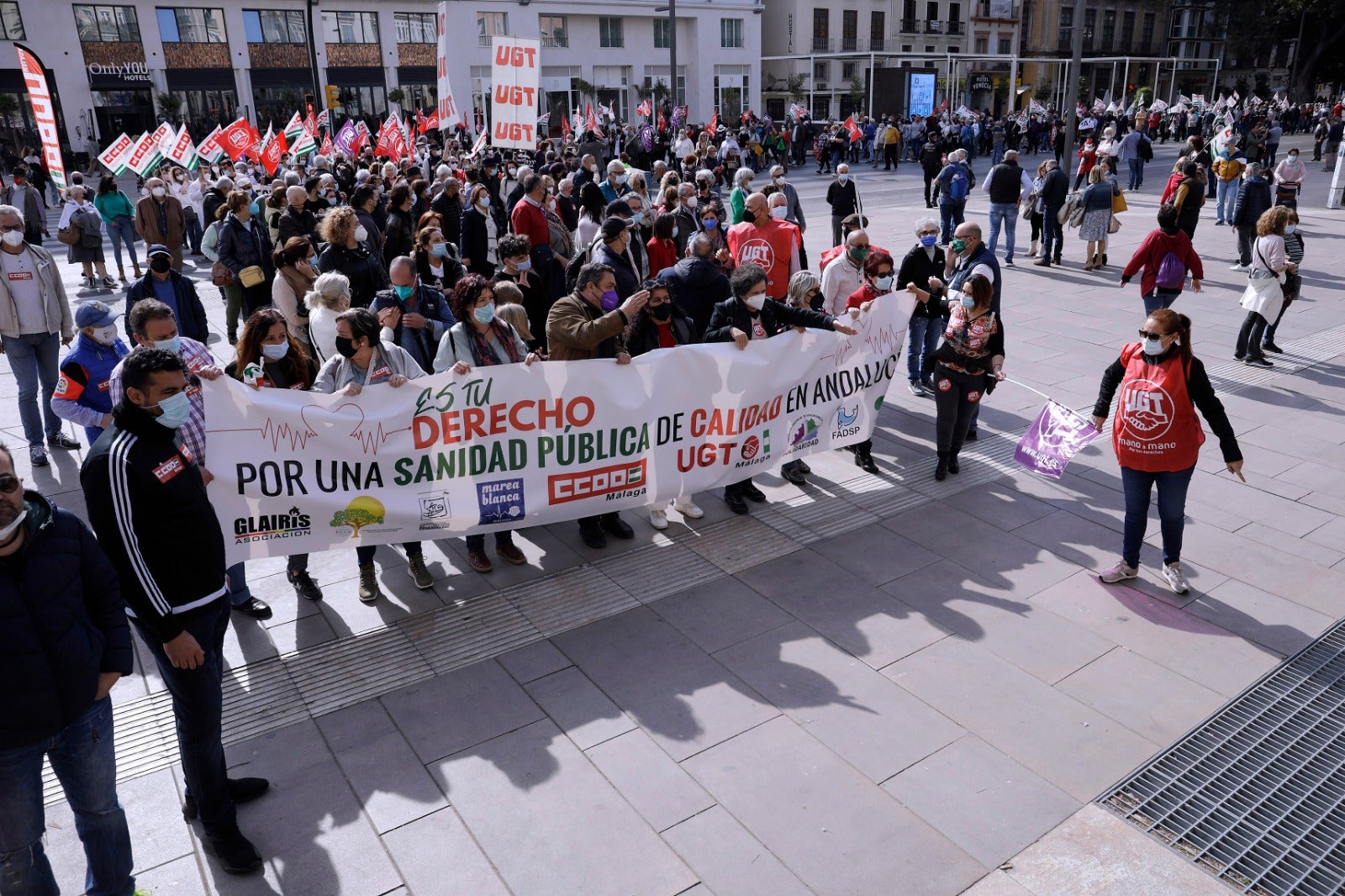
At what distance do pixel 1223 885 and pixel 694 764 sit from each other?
214 centimetres

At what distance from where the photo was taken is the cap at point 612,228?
7441 mm

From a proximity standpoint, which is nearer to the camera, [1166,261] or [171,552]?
[171,552]

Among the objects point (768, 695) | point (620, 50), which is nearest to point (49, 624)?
point (768, 695)

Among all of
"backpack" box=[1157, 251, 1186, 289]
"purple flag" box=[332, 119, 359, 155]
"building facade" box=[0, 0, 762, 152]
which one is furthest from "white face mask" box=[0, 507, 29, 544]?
"building facade" box=[0, 0, 762, 152]

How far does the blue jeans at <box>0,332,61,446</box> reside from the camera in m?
8.02

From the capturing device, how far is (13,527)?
298 cm

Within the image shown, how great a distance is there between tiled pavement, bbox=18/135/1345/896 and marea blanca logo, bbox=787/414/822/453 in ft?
1.57

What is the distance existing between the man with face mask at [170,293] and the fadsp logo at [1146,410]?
676 centimetres

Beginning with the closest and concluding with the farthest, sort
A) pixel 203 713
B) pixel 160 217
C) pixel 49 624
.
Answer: pixel 49 624 < pixel 203 713 < pixel 160 217

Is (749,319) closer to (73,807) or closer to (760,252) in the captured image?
(760,252)

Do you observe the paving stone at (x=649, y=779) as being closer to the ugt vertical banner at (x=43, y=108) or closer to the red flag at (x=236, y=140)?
the ugt vertical banner at (x=43, y=108)

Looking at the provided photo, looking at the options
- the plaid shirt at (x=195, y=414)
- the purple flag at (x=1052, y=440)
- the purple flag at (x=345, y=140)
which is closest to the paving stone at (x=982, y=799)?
the purple flag at (x=1052, y=440)

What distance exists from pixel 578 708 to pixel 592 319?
2534mm

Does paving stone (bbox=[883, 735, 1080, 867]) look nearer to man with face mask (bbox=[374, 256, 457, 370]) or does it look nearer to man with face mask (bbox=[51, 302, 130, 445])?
man with face mask (bbox=[374, 256, 457, 370])
